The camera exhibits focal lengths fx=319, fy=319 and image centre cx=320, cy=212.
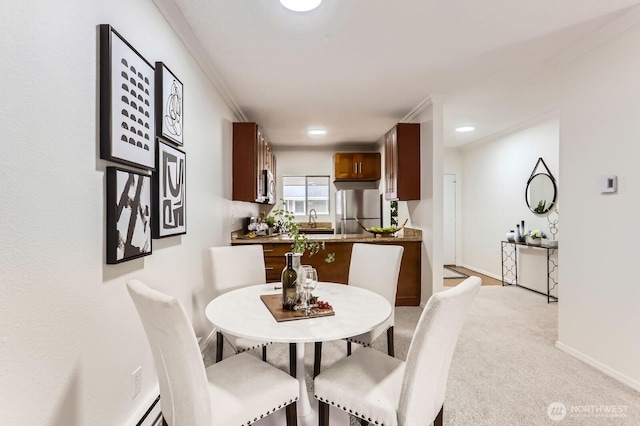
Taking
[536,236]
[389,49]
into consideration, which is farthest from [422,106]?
[536,236]

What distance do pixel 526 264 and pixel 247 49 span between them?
479cm

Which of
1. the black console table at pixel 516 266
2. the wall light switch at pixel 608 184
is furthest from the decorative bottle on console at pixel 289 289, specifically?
the black console table at pixel 516 266

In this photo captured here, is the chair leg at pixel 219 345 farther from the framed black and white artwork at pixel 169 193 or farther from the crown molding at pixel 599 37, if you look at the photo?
the crown molding at pixel 599 37

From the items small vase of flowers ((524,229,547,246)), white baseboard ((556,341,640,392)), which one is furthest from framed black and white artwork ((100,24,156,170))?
small vase of flowers ((524,229,547,246))

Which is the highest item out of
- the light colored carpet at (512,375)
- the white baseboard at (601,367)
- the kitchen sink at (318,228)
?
the kitchen sink at (318,228)

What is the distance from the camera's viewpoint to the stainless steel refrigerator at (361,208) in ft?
18.9

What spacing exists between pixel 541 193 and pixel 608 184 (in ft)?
8.32

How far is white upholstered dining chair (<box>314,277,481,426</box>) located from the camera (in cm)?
117

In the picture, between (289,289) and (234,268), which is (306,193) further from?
(289,289)

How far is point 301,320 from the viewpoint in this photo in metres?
1.50

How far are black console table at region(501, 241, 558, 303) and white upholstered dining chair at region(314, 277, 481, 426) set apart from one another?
3.72 meters

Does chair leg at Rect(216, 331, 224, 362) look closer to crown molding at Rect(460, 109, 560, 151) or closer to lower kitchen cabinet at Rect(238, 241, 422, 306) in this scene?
lower kitchen cabinet at Rect(238, 241, 422, 306)

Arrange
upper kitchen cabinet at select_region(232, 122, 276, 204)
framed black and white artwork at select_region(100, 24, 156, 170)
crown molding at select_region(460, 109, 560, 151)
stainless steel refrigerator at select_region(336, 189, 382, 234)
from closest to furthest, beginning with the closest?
framed black and white artwork at select_region(100, 24, 156, 170) < upper kitchen cabinet at select_region(232, 122, 276, 204) < crown molding at select_region(460, 109, 560, 151) < stainless steel refrigerator at select_region(336, 189, 382, 234)

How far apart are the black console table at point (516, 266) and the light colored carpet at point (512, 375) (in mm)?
945
